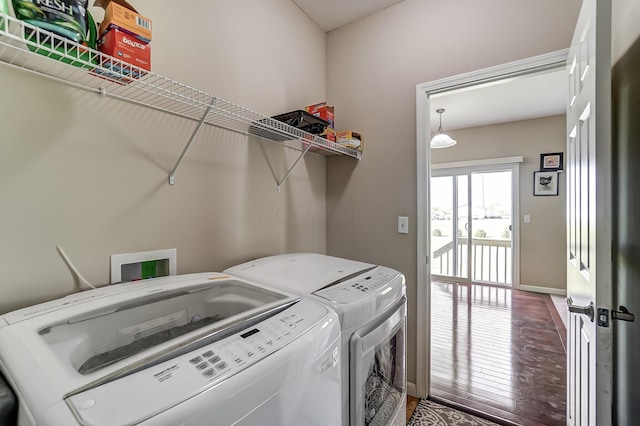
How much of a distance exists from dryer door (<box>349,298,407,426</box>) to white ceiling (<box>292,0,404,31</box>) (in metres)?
1.91

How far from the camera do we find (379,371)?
1089mm

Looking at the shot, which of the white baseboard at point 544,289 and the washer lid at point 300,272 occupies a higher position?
the washer lid at point 300,272

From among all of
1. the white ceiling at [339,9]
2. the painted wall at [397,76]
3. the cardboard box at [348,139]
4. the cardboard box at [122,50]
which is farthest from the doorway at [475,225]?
the cardboard box at [122,50]

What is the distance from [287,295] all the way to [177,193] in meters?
0.69

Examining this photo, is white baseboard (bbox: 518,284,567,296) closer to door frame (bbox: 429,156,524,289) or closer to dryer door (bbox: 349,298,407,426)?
door frame (bbox: 429,156,524,289)

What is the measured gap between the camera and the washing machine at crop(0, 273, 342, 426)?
439 mm

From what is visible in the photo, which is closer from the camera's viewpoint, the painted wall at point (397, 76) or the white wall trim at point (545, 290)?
the painted wall at point (397, 76)

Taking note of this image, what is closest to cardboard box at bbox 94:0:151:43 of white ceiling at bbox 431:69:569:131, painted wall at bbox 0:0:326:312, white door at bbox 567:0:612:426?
painted wall at bbox 0:0:326:312

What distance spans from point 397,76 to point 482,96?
2.17m

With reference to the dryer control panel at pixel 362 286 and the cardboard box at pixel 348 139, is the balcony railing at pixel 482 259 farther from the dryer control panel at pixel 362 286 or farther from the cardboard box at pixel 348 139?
the dryer control panel at pixel 362 286

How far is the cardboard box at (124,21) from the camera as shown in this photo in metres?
0.81

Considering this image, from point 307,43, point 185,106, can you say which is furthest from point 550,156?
point 185,106

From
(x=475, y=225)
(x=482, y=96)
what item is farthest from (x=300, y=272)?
(x=475, y=225)

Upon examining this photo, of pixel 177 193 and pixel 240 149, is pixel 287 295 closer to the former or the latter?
pixel 177 193
